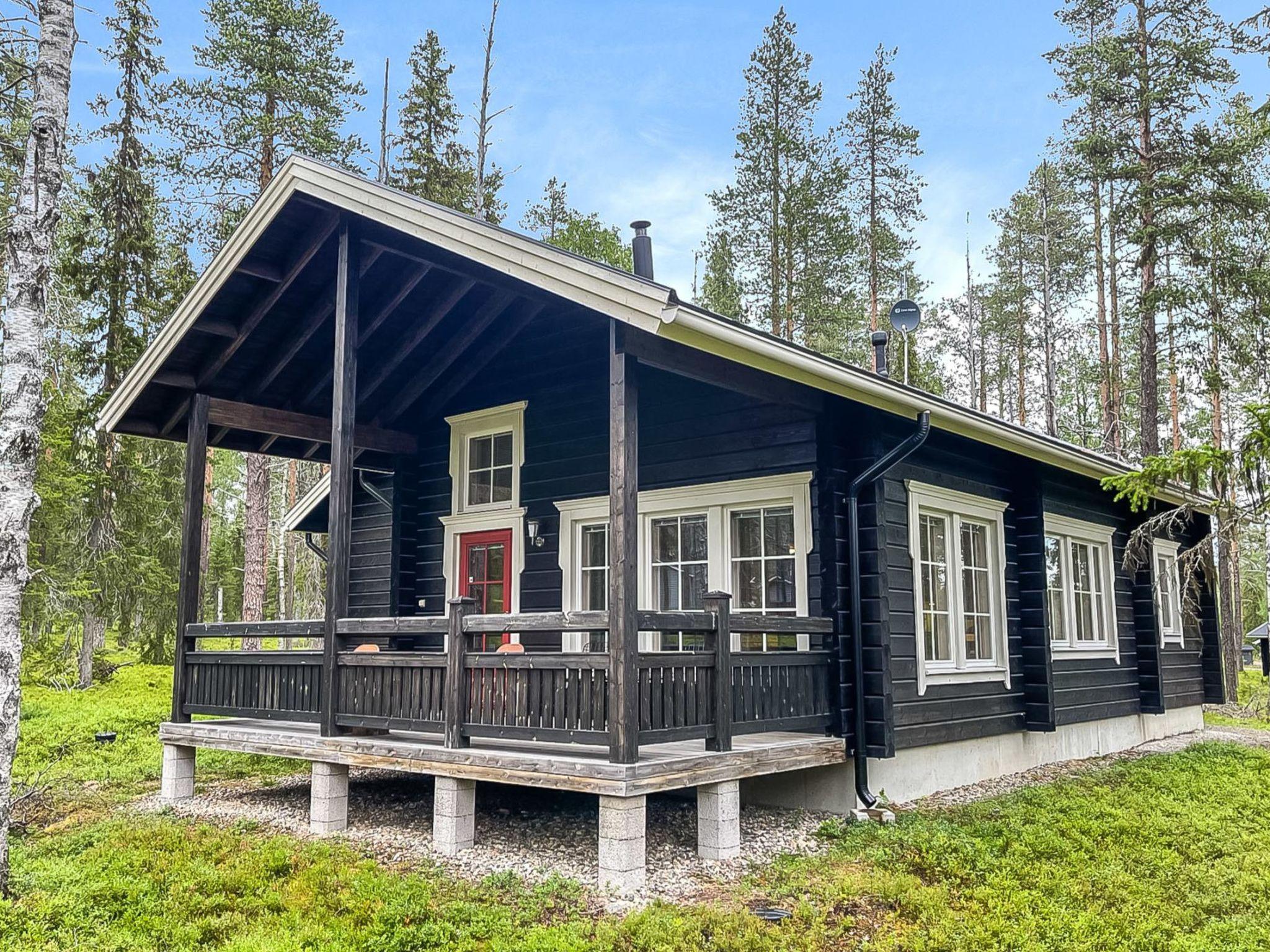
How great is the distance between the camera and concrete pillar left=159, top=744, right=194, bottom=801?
24.9ft

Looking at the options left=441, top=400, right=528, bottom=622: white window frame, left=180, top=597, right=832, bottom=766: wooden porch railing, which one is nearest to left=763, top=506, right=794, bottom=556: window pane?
left=180, top=597, right=832, bottom=766: wooden porch railing

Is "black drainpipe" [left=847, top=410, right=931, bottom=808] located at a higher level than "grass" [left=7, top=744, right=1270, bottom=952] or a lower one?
higher

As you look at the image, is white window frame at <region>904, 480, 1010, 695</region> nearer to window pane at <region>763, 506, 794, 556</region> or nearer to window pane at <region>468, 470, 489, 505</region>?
window pane at <region>763, 506, 794, 556</region>

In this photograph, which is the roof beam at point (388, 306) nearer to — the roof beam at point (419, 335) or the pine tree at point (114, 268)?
the roof beam at point (419, 335)

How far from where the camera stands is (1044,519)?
373 inches

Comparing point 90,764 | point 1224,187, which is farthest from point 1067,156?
point 90,764

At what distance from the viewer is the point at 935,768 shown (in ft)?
25.4

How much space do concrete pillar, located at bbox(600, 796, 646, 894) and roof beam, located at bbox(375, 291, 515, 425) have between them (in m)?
4.23

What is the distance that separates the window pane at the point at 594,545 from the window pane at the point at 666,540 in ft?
1.78

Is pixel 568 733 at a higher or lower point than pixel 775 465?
lower

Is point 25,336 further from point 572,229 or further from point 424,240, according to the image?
point 572,229

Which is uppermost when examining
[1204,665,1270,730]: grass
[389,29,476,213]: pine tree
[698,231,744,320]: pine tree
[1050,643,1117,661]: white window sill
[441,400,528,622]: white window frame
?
[389,29,476,213]: pine tree

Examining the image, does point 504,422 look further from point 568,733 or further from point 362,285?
point 568,733

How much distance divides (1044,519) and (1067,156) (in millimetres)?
14647
